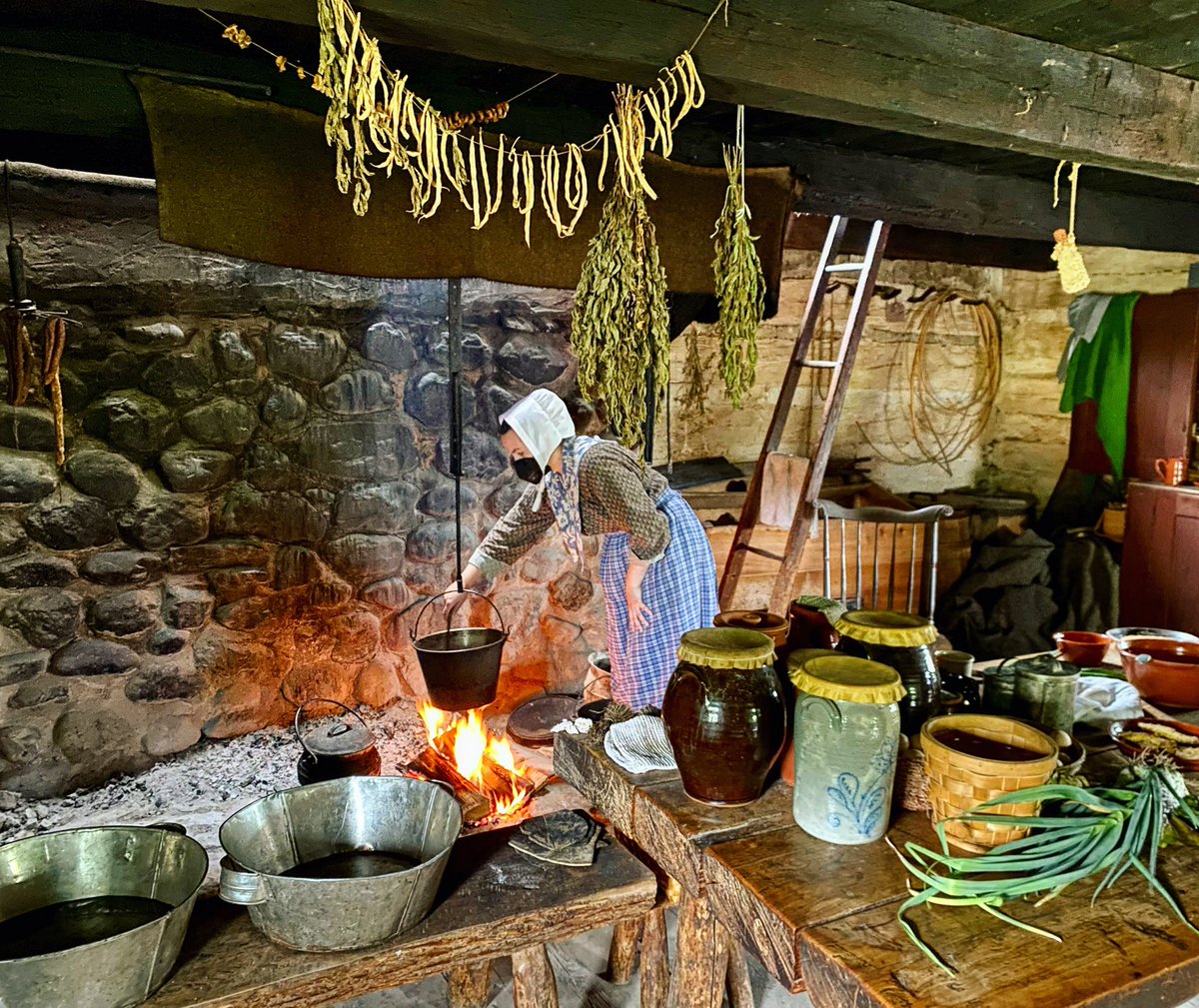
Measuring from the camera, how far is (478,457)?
396 centimetres

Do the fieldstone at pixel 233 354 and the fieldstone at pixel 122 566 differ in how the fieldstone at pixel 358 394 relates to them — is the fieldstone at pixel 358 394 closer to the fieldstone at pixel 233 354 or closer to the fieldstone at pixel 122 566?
the fieldstone at pixel 233 354

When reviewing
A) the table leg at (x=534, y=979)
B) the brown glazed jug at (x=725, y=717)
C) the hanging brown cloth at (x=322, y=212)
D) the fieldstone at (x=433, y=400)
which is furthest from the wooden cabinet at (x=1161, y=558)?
the table leg at (x=534, y=979)

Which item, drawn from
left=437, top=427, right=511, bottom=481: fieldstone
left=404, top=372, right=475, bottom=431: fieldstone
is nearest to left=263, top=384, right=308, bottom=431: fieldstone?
left=404, top=372, right=475, bottom=431: fieldstone

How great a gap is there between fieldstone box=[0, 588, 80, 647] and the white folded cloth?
2.49 metres

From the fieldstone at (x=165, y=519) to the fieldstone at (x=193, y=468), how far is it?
2.1 inches

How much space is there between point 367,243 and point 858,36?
134cm

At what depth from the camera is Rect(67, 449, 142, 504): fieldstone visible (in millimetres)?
3299

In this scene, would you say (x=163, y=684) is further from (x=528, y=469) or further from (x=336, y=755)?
(x=528, y=469)

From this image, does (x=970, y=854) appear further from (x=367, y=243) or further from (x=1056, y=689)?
(x=367, y=243)

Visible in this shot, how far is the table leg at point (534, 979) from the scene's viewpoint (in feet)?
6.05

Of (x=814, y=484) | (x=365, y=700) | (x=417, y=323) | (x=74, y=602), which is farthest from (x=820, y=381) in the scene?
(x=74, y=602)

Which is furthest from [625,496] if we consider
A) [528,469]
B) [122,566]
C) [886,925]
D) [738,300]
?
[122,566]

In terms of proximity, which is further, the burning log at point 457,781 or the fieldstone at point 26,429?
the fieldstone at point 26,429

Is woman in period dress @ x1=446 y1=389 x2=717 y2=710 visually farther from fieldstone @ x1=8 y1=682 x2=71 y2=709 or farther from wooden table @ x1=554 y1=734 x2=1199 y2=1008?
fieldstone @ x1=8 y1=682 x2=71 y2=709
